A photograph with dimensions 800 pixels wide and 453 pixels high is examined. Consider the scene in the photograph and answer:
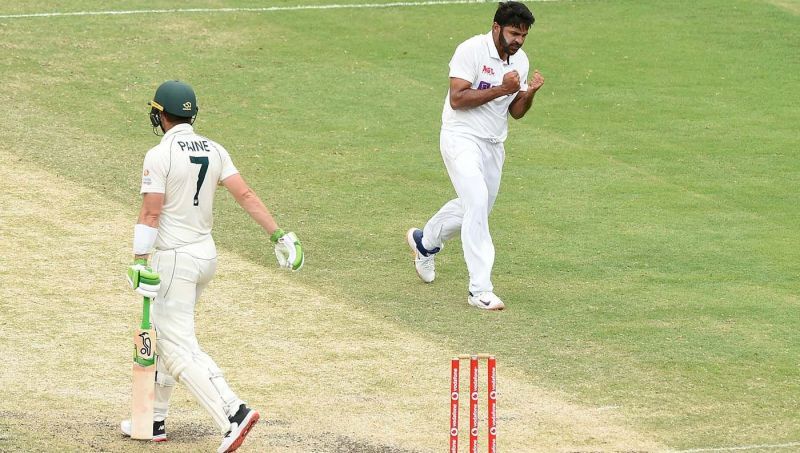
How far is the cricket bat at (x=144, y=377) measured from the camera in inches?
338

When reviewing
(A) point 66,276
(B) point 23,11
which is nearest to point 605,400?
(A) point 66,276

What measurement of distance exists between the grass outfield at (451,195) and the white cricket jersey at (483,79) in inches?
58.8

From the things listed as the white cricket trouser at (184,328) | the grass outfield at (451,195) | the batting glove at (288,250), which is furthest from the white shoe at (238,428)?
the batting glove at (288,250)

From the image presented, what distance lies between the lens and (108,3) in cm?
2252

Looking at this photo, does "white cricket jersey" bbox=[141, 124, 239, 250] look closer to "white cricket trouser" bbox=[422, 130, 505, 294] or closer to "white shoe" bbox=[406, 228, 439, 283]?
"white cricket trouser" bbox=[422, 130, 505, 294]

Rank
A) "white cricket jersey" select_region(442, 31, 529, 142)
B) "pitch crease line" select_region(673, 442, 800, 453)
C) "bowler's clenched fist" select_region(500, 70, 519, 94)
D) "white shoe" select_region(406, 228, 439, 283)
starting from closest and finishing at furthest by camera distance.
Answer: "pitch crease line" select_region(673, 442, 800, 453) < "bowler's clenched fist" select_region(500, 70, 519, 94) < "white cricket jersey" select_region(442, 31, 529, 142) < "white shoe" select_region(406, 228, 439, 283)

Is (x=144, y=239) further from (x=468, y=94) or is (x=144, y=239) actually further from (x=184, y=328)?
(x=468, y=94)

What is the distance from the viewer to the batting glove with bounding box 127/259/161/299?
8461 millimetres

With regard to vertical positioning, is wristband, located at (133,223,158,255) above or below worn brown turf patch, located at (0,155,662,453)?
above

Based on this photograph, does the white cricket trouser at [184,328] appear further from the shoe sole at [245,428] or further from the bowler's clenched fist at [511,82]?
the bowler's clenched fist at [511,82]

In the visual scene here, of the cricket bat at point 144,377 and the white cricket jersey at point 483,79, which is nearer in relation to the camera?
the cricket bat at point 144,377

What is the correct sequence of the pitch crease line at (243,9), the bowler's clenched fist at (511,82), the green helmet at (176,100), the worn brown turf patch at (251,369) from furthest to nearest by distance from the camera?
the pitch crease line at (243,9), the bowler's clenched fist at (511,82), the worn brown turf patch at (251,369), the green helmet at (176,100)

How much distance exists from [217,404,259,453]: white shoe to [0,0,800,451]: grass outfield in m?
0.54

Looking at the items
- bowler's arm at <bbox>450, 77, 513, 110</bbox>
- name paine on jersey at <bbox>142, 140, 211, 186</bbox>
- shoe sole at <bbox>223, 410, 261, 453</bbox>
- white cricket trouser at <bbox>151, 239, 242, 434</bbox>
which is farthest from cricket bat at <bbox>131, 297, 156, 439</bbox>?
bowler's arm at <bbox>450, 77, 513, 110</bbox>
